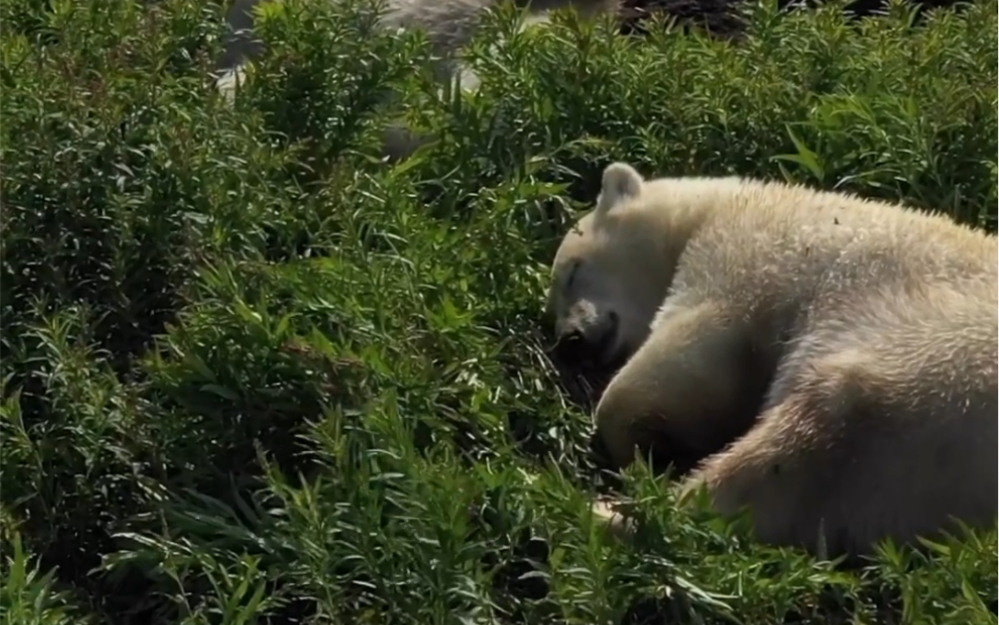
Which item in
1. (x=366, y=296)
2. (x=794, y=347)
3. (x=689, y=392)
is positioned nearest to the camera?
(x=794, y=347)

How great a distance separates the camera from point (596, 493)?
370 cm

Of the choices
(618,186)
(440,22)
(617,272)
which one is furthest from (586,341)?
(440,22)

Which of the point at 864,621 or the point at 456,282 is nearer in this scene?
the point at 864,621

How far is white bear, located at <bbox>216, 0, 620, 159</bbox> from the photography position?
17.5 feet

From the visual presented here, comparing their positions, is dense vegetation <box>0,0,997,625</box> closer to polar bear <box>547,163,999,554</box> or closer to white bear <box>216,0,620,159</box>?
polar bear <box>547,163,999,554</box>

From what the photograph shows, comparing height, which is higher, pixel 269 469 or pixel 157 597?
pixel 269 469

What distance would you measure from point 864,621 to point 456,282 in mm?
1404

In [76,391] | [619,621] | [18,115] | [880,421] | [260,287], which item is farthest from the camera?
[18,115]

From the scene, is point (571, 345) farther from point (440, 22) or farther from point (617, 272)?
point (440, 22)

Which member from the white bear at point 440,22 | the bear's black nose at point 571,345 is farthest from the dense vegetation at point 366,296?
the white bear at point 440,22

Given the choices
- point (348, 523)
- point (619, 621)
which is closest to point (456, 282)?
point (348, 523)

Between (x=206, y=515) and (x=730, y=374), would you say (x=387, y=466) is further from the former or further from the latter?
(x=730, y=374)

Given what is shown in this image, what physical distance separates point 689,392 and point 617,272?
1.88 feet

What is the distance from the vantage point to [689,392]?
3.73 meters
